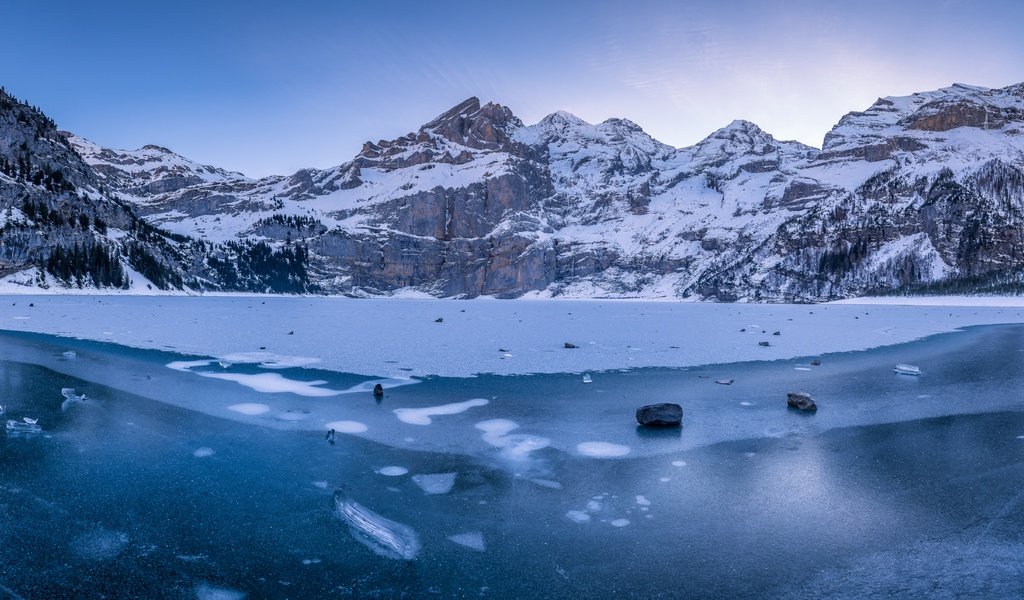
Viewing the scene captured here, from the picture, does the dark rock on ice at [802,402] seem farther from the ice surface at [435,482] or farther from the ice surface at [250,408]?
the ice surface at [250,408]

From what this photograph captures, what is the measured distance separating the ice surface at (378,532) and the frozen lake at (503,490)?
3cm

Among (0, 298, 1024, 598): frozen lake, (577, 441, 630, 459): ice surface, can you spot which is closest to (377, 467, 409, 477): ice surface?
(0, 298, 1024, 598): frozen lake

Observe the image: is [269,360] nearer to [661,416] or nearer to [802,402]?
[661,416]

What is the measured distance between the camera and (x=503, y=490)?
732cm

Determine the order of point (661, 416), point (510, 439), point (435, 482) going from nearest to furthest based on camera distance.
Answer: point (435, 482), point (510, 439), point (661, 416)

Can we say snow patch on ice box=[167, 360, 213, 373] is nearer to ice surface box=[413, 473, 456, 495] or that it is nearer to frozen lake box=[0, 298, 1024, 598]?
frozen lake box=[0, 298, 1024, 598]

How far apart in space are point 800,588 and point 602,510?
7.79 ft

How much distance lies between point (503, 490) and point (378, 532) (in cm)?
198

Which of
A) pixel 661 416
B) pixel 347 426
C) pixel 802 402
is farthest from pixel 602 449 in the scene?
pixel 802 402

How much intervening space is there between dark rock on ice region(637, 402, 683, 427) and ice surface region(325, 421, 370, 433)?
18.4 ft

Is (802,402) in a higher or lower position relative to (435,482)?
higher

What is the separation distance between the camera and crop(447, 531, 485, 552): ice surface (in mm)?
5658

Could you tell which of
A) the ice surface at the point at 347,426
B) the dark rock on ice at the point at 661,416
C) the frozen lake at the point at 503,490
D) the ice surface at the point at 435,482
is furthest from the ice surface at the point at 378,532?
the dark rock on ice at the point at 661,416

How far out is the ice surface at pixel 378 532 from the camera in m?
5.55
